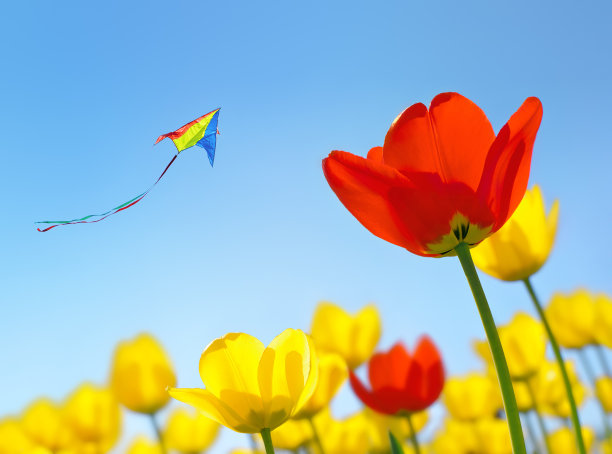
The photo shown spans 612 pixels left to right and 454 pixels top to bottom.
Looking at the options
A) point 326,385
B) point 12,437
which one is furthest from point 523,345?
point 12,437

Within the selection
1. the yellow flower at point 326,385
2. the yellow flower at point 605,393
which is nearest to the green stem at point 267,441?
the yellow flower at point 326,385

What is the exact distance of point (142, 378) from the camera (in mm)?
2678

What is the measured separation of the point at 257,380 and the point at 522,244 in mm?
831

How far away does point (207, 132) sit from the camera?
131 centimetres

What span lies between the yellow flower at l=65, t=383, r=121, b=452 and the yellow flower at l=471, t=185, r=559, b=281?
1.83 meters

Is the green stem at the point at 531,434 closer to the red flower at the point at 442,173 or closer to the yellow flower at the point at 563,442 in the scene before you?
the yellow flower at the point at 563,442

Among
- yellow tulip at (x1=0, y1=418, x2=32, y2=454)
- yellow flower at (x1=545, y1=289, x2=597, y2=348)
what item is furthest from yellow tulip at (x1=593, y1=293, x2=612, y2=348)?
yellow tulip at (x1=0, y1=418, x2=32, y2=454)

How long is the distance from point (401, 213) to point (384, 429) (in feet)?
7.09

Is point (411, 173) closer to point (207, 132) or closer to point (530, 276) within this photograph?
point (207, 132)

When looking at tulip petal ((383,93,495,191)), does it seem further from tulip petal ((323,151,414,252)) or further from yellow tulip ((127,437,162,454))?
yellow tulip ((127,437,162,454))

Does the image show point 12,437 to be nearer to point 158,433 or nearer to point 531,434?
point 158,433

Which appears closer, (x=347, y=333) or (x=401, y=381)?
(x=401, y=381)

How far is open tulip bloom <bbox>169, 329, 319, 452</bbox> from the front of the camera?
3.84ft

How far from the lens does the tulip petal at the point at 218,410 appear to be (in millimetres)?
1141
